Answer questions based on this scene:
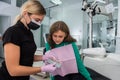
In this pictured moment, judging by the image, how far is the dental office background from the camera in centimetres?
400

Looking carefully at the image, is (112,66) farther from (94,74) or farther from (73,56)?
(73,56)

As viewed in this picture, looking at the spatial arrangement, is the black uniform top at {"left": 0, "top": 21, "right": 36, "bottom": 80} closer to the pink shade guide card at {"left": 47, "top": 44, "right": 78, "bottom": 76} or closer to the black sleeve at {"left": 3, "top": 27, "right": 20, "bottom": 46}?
the black sleeve at {"left": 3, "top": 27, "right": 20, "bottom": 46}

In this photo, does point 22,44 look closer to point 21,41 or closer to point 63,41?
point 21,41

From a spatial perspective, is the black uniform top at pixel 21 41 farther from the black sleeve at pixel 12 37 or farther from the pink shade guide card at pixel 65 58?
the pink shade guide card at pixel 65 58

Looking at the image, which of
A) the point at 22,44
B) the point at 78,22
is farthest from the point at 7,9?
the point at 22,44

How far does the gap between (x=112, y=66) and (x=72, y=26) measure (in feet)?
14.7

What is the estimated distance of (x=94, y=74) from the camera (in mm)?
1891

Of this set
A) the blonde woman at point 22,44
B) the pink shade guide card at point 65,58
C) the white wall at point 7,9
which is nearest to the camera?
the blonde woman at point 22,44

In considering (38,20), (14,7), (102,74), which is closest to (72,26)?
(14,7)

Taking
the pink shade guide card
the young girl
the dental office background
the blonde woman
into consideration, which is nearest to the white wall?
the dental office background

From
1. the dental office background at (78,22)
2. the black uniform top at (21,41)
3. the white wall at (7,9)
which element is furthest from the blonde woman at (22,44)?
Result: the white wall at (7,9)

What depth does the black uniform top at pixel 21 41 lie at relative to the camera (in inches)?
36.5

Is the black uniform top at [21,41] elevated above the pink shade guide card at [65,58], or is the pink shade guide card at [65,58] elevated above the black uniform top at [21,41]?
the black uniform top at [21,41]

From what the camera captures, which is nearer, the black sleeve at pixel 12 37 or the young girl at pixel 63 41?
the black sleeve at pixel 12 37
